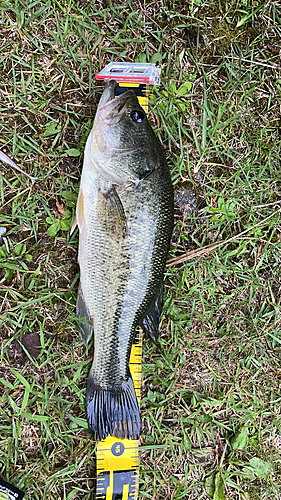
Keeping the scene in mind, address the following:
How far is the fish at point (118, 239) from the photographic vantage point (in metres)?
2.17

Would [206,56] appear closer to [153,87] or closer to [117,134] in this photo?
[153,87]

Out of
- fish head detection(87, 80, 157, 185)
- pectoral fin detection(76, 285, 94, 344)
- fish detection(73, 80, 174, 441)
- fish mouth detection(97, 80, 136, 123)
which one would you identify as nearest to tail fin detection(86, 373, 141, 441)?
fish detection(73, 80, 174, 441)

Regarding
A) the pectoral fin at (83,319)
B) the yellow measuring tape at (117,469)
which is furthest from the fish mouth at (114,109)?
the yellow measuring tape at (117,469)

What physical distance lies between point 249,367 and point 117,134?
Result: 2.18m

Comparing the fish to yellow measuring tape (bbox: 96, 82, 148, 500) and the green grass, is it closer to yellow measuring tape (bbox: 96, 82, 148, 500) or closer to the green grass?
yellow measuring tape (bbox: 96, 82, 148, 500)

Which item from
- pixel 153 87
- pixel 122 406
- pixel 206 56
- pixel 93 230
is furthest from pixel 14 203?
pixel 206 56

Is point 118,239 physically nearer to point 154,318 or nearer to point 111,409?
point 154,318

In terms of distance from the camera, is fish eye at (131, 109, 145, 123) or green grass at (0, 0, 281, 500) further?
green grass at (0, 0, 281, 500)

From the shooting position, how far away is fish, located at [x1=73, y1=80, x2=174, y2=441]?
2.17 meters

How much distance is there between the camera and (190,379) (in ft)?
9.15

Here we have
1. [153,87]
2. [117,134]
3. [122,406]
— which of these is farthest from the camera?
[153,87]

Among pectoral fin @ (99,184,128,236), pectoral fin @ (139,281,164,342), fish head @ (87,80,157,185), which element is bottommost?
pectoral fin @ (139,281,164,342)

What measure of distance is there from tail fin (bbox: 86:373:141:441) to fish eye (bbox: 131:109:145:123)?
1784mm

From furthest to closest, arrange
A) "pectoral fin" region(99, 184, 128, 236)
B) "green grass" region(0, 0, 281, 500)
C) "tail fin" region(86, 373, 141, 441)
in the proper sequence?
"green grass" region(0, 0, 281, 500) < "tail fin" region(86, 373, 141, 441) < "pectoral fin" region(99, 184, 128, 236)
